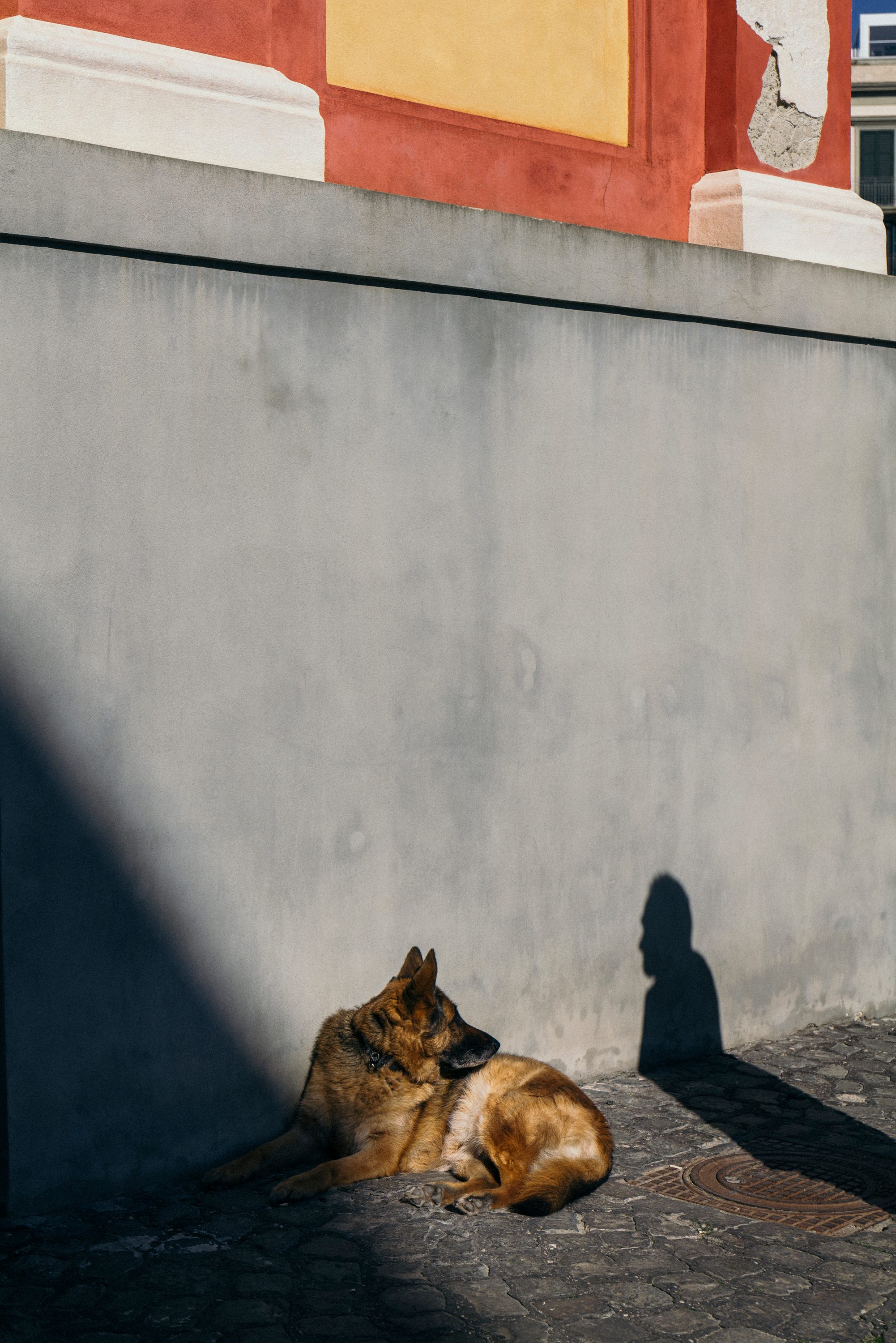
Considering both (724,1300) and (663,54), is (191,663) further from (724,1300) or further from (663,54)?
(663,54)

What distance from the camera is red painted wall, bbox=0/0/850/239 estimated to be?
5.89m

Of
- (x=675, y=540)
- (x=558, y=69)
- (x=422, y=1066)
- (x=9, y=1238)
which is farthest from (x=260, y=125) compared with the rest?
(x=9, y=1238)

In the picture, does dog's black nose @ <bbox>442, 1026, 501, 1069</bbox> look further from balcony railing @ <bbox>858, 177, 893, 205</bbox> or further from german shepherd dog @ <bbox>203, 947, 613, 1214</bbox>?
balcony railing @ <bbox>858, 177, 893, 205</bbox>

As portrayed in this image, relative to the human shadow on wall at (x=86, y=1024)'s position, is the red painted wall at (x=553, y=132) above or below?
above

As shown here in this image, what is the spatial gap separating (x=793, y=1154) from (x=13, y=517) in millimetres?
3702

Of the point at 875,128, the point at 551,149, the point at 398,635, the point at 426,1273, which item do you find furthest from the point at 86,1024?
the point at 875,128

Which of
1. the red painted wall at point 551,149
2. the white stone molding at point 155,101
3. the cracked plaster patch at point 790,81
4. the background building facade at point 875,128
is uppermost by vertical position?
the background building facade at point 875,128

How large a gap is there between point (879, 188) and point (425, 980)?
174 ft

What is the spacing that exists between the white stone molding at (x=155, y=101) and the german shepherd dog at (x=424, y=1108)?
3190 mm

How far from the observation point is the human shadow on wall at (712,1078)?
227 inches

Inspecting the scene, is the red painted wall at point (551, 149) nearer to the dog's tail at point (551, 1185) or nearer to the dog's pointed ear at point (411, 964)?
the dog's pointed ear at point (411, 964)

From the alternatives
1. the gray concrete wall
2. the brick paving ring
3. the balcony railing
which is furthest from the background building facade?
the brick paving ring

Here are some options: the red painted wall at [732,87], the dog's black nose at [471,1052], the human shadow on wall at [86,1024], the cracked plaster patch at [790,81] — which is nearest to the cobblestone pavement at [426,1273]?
the human shadow on wall at [86,1024]

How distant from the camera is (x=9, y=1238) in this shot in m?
4.74
